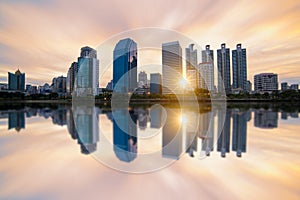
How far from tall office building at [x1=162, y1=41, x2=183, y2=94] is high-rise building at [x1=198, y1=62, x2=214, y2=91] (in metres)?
6.99

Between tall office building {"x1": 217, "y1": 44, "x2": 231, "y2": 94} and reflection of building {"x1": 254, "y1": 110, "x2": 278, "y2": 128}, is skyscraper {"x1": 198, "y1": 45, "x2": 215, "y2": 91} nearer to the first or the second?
tall office building {"x1": 217, "y1": 44, "x2": 231, "y2": 94}

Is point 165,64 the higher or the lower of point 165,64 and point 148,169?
the higher

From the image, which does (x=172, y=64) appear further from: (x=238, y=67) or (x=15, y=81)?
(x=15, y=81)

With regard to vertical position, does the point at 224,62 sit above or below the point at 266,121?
above

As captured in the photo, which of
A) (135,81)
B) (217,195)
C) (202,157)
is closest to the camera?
(217,195)

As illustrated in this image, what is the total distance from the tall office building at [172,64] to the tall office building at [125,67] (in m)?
6.31

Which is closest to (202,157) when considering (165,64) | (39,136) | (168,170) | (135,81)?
(168,170)

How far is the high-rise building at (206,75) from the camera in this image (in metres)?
36.8

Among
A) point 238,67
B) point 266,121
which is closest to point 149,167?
point 266,121

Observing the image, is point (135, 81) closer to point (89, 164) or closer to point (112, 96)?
point (112, 96)

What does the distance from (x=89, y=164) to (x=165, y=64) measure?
26.3 meters

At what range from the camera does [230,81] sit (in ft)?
175

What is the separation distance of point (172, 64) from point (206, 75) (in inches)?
447

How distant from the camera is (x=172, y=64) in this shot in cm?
2895
